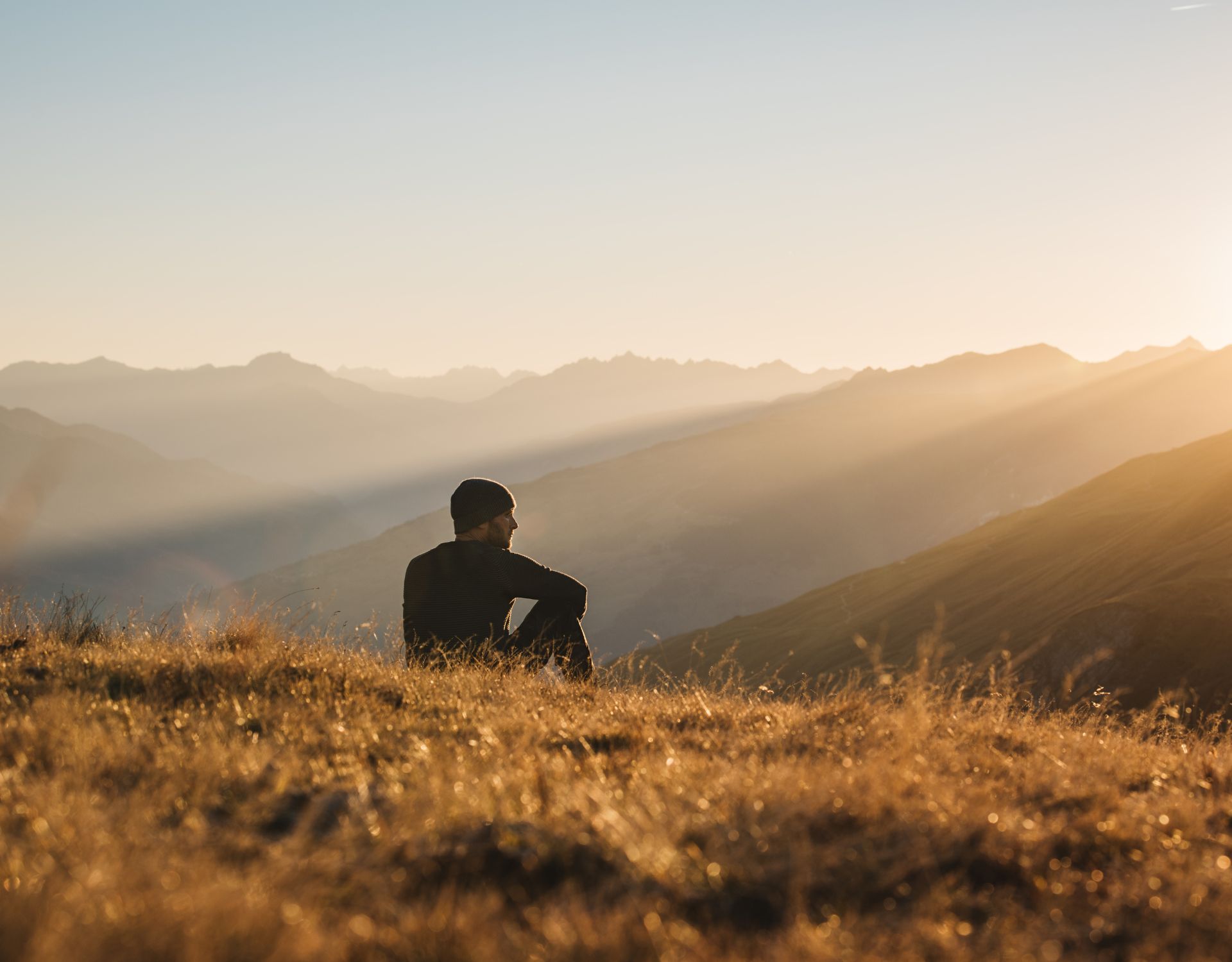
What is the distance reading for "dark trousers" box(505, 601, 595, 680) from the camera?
629 cm

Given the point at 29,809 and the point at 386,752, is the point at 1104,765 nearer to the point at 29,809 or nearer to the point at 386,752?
the point at 386,752

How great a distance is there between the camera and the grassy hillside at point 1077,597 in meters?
26.1

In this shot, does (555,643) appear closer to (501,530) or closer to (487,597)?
(487,597)

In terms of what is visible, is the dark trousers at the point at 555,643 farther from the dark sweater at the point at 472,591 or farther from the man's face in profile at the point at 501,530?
the man's face in profile at the point at 501,530

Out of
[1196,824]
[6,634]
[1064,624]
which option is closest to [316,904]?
[1196,824]

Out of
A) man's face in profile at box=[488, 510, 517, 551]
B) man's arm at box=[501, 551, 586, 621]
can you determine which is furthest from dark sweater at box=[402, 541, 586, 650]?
man's face in profile at box=[488, 510, 517, 551]

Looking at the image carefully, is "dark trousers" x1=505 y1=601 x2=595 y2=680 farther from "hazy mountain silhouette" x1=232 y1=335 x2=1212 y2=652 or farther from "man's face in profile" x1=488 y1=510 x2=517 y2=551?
"hazy mountain silhouette" x1=232 y1=335 x2=1212 y2=652

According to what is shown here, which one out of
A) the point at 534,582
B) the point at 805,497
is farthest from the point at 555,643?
the point at 805,497

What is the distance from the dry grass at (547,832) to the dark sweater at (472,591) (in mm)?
1245

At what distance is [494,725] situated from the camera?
4.34 m

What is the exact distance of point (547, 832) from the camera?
2758 millimetres

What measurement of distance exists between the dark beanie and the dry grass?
152cm

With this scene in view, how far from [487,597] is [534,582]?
438 millimetres

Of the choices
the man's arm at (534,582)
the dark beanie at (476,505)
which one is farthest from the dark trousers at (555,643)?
the dark beanie at (476,505)
